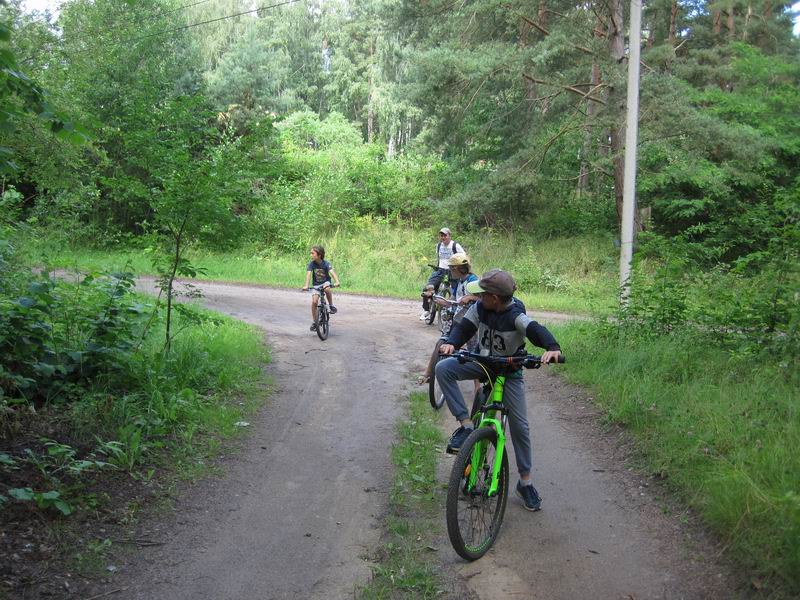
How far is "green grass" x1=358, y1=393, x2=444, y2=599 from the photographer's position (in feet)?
14.0

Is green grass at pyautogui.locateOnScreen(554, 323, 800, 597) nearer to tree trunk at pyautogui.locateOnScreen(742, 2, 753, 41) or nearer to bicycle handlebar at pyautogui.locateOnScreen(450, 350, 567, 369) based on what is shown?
bicycle handlebar at pyautogui.locateOnScreen(450, 350, 567, 369)

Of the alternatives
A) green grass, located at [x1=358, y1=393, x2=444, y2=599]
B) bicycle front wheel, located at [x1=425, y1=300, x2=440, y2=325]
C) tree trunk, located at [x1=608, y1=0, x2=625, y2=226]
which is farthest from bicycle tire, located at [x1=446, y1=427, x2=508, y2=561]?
tree trunk, located at [x1=608, y1=0, x2=625, y2=226]

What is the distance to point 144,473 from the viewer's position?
5898mm

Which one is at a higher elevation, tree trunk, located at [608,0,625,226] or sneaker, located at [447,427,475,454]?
tree trunk, located at [608,0,625,226]

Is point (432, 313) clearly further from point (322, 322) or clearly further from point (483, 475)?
point (483, 475)

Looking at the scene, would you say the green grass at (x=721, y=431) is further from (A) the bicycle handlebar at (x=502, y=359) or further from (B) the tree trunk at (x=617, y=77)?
(B) the tree trunk at (x=617, y=77)

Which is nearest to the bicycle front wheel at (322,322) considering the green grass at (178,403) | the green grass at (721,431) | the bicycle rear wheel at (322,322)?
the bicycle rear wheel at (322,322)

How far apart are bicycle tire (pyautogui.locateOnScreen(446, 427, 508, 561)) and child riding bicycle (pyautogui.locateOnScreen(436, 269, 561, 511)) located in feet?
1.37

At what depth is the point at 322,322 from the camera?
41.9 feet

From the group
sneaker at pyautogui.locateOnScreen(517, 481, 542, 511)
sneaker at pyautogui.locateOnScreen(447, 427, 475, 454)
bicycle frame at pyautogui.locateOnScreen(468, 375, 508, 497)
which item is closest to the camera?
bicycle frame at pyautogui.locateOnScreen(468, 375, 508, 497)

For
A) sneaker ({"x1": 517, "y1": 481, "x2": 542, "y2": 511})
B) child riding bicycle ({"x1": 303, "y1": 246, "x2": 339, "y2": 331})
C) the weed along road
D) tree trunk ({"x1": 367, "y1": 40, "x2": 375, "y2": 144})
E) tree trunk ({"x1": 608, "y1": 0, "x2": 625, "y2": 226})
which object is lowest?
the weed along road

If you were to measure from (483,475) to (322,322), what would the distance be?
824 centimetres

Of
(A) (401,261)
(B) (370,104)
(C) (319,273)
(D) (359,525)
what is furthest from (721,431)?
(B) (370,104)

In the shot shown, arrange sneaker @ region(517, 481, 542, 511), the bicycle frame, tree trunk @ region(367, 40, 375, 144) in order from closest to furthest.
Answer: the bicycle frame → sneaker @ region(517, 481, 542, 511) → tree trunk @ region(367, 40, 375, 144)
